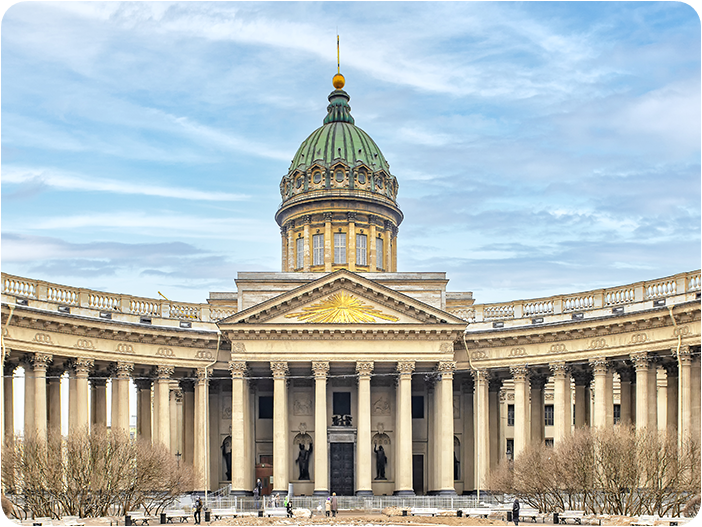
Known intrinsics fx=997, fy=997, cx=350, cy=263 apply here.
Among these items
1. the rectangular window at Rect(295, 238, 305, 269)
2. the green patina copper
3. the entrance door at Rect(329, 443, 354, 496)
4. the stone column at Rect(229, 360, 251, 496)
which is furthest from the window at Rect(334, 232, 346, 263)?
the stone column at Rect(229, 360, 251, 496)

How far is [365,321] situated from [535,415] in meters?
15.2

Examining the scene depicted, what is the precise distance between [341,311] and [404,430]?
9137mm

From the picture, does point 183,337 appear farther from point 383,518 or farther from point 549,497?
point 549,497

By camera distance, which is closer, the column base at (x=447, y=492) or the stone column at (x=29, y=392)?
the stone column at (x=29, y=392)

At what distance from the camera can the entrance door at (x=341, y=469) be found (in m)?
72.8

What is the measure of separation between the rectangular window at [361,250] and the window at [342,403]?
13.7 m

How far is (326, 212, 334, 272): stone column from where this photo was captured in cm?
8388

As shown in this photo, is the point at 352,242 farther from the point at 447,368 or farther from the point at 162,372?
the point at 162,372

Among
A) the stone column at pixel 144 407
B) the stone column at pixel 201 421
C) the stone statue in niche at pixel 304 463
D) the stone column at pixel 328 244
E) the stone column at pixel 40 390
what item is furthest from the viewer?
the stone column at pixel 328 244

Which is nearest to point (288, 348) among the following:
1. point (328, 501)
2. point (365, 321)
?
point (365, 321)

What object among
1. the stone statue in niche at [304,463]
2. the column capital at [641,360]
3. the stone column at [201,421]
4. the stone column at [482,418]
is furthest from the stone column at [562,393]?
the stone column at [201,421]

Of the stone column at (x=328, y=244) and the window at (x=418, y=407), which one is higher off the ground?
the stone column at (x=328, y=244)

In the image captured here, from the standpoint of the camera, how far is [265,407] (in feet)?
248

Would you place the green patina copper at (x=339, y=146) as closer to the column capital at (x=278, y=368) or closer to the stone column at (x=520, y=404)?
the column capital at (x=278, y=368)
